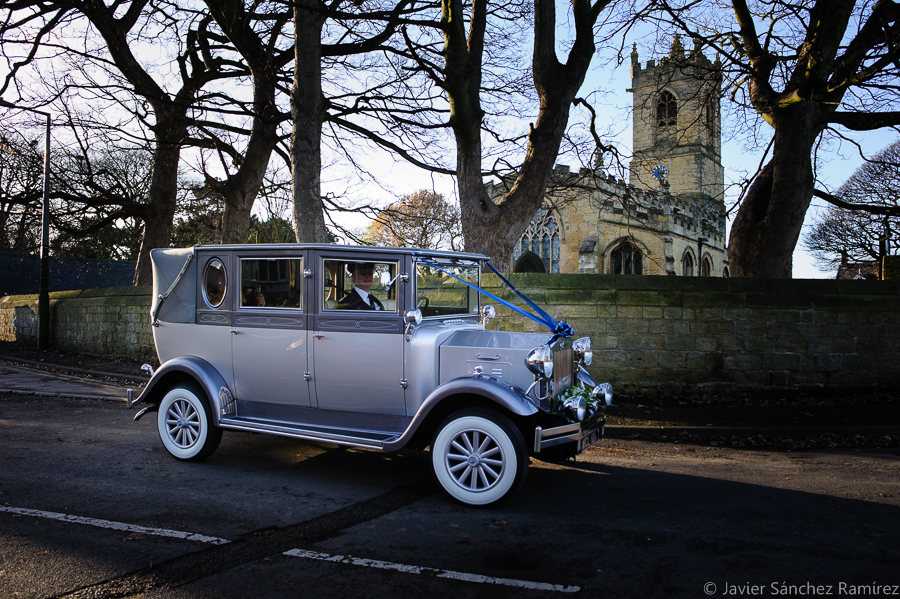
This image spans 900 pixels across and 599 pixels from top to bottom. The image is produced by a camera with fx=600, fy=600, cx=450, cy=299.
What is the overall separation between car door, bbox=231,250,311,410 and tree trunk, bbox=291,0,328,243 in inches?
212

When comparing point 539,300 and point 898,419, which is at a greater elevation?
point 539,300

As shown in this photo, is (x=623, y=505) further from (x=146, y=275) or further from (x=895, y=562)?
(x=146, y=275)

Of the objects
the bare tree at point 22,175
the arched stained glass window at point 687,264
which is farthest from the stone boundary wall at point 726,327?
the arched stained glass window at point 687,264

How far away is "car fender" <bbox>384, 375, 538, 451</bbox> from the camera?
463 cm

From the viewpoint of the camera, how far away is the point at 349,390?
5.42 m

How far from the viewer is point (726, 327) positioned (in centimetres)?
Result: 998

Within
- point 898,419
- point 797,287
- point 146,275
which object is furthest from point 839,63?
point 146,275

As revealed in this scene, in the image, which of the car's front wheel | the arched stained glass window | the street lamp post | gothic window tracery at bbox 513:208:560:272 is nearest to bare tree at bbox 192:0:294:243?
the street lamp post

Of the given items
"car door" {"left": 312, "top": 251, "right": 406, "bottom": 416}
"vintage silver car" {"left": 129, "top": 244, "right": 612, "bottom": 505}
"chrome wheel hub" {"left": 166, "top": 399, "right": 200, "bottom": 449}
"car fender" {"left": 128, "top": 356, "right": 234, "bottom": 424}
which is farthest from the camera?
"chrome wheel hub" {"left": 166, "top": 399, "right": 200, "bottom": 449}

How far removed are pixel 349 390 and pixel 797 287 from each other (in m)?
8.27

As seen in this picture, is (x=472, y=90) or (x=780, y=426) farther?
(x=472, y=90)

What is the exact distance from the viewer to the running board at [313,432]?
5121mm

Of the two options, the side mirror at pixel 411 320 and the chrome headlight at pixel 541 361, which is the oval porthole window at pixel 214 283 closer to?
the side mirror at pixel 411 320

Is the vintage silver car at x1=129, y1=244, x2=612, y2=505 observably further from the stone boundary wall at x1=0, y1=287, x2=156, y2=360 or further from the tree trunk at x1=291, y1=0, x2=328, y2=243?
the stone boundary wall at x1=0, y1=287, x2=156, y2=360
